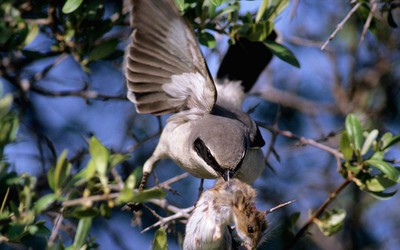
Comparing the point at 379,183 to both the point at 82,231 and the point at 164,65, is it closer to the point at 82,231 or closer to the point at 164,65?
the point at 164,65

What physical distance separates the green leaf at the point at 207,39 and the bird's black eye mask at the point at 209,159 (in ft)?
1.45

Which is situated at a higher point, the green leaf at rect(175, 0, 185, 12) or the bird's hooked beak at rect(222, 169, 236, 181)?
the green leaf at rect(175, 0, 185, 12)

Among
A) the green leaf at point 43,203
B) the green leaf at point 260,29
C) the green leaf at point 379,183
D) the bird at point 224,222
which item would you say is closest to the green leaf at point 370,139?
the green leaf at point 379,183

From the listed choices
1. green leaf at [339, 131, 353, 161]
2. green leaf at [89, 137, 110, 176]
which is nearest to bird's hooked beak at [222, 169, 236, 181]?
green leaf at [339, 131, 353, 161]

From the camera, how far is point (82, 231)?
225 centimetres

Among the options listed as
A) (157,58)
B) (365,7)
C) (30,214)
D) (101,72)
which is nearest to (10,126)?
(30,214)

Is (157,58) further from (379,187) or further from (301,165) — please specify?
(301,165)

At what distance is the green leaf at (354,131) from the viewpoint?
9.34 ft

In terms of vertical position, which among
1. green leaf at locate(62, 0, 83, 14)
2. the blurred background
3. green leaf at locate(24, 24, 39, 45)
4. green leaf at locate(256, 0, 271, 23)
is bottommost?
the blurred background

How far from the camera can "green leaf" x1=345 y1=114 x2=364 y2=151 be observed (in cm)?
285

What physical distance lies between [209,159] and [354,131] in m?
0.66


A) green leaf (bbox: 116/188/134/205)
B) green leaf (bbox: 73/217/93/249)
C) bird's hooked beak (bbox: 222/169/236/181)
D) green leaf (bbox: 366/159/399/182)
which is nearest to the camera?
green leaf (bbox: 116/188/134/205)

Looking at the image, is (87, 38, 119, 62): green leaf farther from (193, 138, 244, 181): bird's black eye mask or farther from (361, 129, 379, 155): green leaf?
(361, 129, 379, 155): green leaf

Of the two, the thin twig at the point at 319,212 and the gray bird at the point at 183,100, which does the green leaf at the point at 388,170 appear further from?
the gray bird at the point at 183,100
